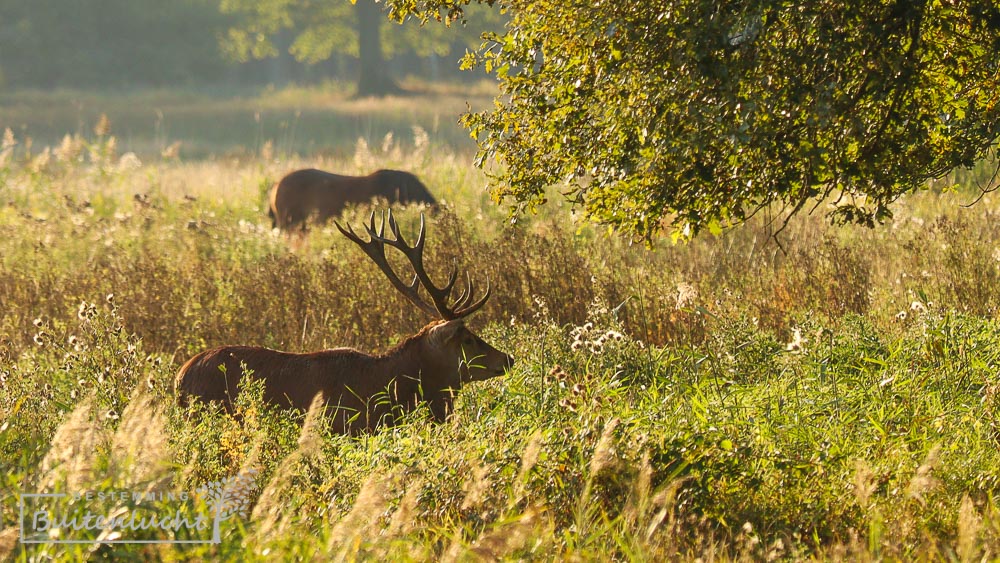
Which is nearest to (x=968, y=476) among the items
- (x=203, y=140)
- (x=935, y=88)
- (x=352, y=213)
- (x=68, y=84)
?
(x=935, y=88)

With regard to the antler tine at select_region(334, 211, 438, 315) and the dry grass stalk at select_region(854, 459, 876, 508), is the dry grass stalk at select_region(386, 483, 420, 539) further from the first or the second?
the antler tine at select_region(334, 211, 438, 315)

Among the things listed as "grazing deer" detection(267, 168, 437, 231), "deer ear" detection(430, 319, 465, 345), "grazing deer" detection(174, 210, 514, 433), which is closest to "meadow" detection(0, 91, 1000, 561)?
"grazing deer" detection(174, 210, 514, 433)

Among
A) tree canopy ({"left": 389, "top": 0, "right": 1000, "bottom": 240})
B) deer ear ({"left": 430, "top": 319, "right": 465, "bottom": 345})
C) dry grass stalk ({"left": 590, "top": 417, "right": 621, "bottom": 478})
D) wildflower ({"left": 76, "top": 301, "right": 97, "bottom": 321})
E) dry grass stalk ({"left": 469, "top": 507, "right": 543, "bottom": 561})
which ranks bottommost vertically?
wildflower ({"left": 76, "top": 301, "right": 97, "bottom": 321})

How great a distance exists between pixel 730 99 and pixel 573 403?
174 cm

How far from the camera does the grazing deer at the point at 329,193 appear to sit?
1501cm

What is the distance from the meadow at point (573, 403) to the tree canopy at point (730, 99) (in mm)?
648

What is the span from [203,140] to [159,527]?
3765 cm

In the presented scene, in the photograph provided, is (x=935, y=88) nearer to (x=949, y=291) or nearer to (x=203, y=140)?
(x=949, y=291)

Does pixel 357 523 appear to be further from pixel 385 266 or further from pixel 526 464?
pixel 385 266

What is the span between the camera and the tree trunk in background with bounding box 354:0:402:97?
49.9 m

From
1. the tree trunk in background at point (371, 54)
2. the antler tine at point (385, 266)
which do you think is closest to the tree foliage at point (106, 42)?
the tree trunk in background at point (371, 54)

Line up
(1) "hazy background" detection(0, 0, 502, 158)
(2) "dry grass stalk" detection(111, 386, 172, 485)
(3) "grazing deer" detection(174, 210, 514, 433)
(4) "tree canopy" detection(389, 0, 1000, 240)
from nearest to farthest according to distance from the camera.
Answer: (2) "dry grass stalk" detection(111, 386, 172, 485)
(4) "tree canopy" detection(389, 0, 1000, 240)
(3) "grazing deer" detection(174, 210, 514, 433)
(1) "hazy background" detection(0, 0, 502, 158)

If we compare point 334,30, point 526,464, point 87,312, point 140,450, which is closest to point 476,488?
point 526,464

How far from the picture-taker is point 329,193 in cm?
1521
